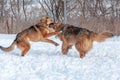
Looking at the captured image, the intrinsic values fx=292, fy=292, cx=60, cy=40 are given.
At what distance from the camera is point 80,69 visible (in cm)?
647

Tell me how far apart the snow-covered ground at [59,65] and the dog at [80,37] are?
24 cm

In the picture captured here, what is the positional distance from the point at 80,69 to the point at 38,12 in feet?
58.8

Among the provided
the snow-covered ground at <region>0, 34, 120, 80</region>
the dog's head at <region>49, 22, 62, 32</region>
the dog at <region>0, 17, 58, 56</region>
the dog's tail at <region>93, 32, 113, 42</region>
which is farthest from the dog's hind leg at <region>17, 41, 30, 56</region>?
the dog's tail at <region>93, 32, 113, 42</region>

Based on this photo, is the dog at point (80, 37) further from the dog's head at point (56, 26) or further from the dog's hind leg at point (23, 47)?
the dog's hind leg at point (23, 47)

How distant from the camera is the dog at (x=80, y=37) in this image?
7.76 m

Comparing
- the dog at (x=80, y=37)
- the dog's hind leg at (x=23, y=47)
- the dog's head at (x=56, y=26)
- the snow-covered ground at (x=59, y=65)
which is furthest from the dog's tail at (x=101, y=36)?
the dog's hind leg at (x=23, y=47)

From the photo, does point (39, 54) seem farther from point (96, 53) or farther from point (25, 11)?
point (25, 11)

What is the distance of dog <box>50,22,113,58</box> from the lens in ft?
25.5

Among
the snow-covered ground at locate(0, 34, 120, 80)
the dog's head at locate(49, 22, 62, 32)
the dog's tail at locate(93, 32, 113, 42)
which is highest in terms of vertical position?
Result: the dog's head at locate(49, 22, 62, 32)

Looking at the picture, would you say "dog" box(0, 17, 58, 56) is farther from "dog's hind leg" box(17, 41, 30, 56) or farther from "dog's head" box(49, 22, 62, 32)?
"dog's head" box(49, 22, 62, 32)

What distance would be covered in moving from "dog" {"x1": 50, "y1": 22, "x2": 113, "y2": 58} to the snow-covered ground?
0.79ft

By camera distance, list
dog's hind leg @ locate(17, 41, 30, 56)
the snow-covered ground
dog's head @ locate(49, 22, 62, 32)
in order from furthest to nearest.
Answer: dog's head @ locate(49, 22, 62, 32)
dog's hind leg @ locate(17, 41, 30, 56)
the snow-covered ground

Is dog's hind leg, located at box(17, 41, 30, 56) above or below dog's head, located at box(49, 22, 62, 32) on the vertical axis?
below

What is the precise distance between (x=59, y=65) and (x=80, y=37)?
127 cm
